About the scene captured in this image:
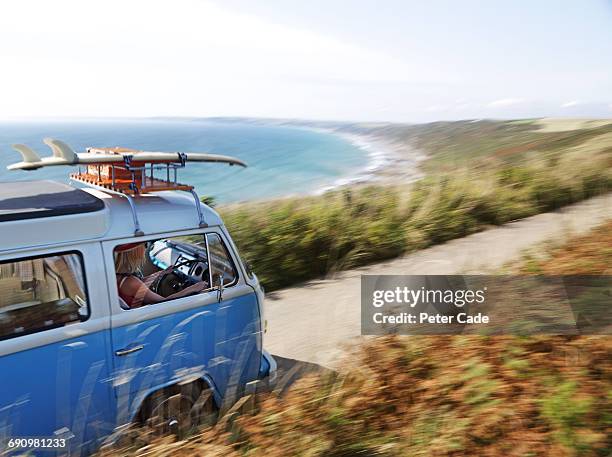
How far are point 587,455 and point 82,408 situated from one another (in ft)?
10.2

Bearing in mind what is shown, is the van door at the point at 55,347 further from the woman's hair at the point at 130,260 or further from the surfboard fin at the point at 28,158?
the surfboard fin at the point at 28,158

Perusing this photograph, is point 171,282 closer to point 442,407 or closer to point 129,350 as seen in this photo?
point 129,350

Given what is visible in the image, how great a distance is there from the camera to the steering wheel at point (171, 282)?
4.56 metres

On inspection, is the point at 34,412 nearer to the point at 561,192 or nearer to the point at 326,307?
the point at 326,307

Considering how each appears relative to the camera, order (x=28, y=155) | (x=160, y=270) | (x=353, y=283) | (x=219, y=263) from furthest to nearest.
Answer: (x=353, y=283)
(x=160, y=270)
(x=219, y=263)
(x=28, y=155)

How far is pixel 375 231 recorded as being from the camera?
931 cm

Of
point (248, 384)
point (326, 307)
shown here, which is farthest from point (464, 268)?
point (248, 384)

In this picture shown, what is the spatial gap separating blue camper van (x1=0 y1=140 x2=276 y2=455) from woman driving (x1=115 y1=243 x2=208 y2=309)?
0.01 metres

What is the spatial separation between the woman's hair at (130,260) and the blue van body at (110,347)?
0.31 m

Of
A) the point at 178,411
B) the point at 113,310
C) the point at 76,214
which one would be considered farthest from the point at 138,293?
the point at 178,411

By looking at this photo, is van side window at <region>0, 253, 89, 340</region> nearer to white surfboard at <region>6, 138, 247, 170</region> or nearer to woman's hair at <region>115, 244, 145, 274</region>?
woman's hair at <region>115, 244, 145, 274</region>

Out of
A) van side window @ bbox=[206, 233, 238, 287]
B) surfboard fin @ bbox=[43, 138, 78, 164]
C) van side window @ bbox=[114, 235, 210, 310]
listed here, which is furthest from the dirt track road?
surfboard fin @ bbox=[43, 138, 78, 164]

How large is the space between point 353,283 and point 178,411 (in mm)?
4537

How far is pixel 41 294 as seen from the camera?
3561 millimetres
